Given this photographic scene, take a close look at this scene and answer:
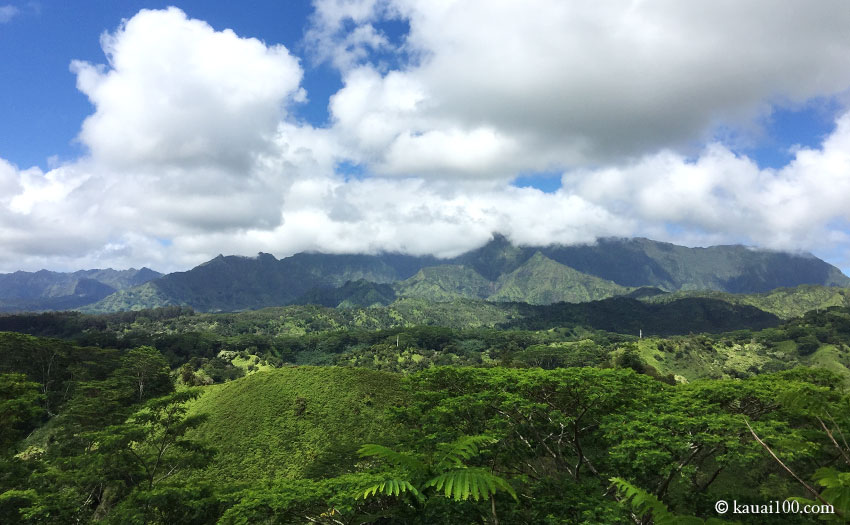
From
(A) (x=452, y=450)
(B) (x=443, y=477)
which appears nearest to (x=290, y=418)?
(A) (x=452, y=450)

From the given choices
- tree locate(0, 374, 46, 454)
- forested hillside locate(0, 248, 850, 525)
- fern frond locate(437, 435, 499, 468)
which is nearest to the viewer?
fern frond locate(437, 435, 499, 468)

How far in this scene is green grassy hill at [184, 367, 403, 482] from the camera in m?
36.1

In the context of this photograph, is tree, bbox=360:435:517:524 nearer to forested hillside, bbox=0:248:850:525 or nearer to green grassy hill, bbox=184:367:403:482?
forested hillside, bbox=0:248:850:525

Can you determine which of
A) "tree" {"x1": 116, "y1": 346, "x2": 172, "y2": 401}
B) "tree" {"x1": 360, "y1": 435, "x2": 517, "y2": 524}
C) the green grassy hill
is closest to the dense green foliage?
"tree" {"x1": 360, "y1": 435, "x2": 517, "y2": 524}

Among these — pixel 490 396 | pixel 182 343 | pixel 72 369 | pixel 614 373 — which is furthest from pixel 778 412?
pixel 182 343

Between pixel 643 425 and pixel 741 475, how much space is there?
2395cm

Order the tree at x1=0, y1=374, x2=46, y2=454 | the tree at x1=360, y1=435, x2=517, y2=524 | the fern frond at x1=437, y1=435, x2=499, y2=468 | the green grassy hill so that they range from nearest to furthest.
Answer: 1. the tree at x1=360, y1=435, x2=517, y2=524
2. the fern frond at x1=437, y1=435, x2=499, y2=468
3. the tree at x1=0, y1=374, x2=46, y2=454
4. the green grassy hill

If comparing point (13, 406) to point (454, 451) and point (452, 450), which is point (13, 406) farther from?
point (454, 451)

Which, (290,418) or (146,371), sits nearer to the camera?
(290,418)

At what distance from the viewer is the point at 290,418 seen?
135ft

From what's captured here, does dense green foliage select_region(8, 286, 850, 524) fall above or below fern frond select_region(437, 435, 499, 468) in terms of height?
below

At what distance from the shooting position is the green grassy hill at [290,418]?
118 ft

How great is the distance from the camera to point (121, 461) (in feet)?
86.5

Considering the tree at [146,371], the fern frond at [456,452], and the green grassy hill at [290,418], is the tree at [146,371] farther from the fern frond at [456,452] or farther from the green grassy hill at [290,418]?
the fern frond at [456,452]
